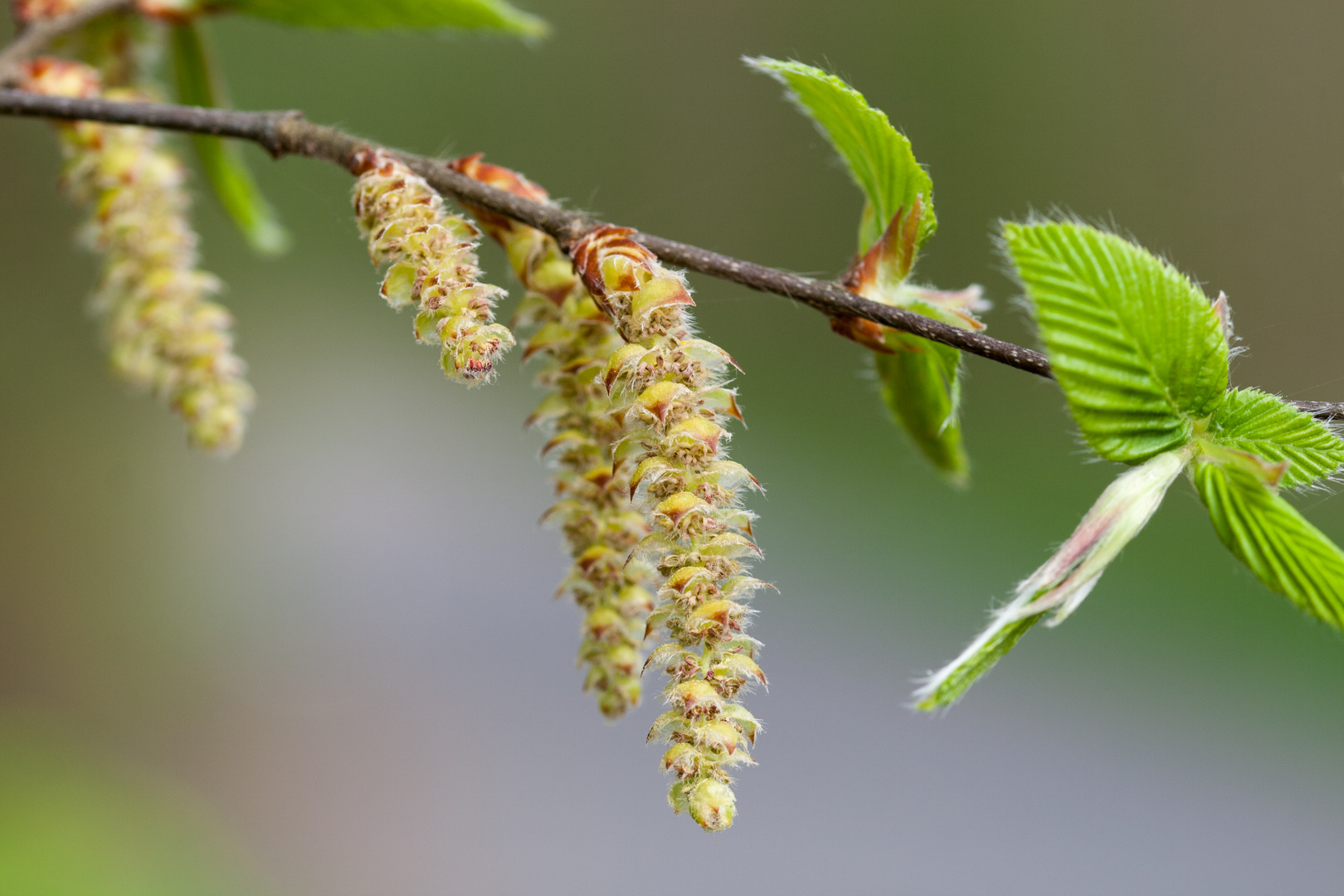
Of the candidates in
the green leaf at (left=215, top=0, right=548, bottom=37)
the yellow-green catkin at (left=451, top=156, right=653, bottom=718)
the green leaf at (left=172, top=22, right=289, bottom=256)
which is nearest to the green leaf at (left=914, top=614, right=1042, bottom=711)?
the yellow-green catkin at (left=451, top=156, right=653, bottom=718)

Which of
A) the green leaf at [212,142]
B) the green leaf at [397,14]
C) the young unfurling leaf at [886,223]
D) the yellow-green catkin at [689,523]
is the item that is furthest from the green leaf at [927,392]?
the green leaf at [212,142]

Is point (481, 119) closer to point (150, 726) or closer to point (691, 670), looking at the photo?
point (150, 726)

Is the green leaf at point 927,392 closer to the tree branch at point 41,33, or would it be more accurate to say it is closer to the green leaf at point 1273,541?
the green leaf at point 1273,541

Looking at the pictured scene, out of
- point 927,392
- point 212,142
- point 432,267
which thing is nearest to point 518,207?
point 432,267

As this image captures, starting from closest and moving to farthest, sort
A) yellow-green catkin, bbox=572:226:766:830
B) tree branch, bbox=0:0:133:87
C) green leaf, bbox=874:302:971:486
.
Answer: yellow-green catkin, bbox=572:226:766:830
green leaf, bbox=874:302:971:486
tree branch, bbox=0:0:133:87

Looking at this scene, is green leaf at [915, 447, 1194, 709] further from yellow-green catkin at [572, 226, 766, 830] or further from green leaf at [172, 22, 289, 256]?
green leaf at [172, 22, 289, 256]

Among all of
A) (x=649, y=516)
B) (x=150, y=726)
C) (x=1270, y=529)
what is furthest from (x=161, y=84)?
(x=150, y=726)
